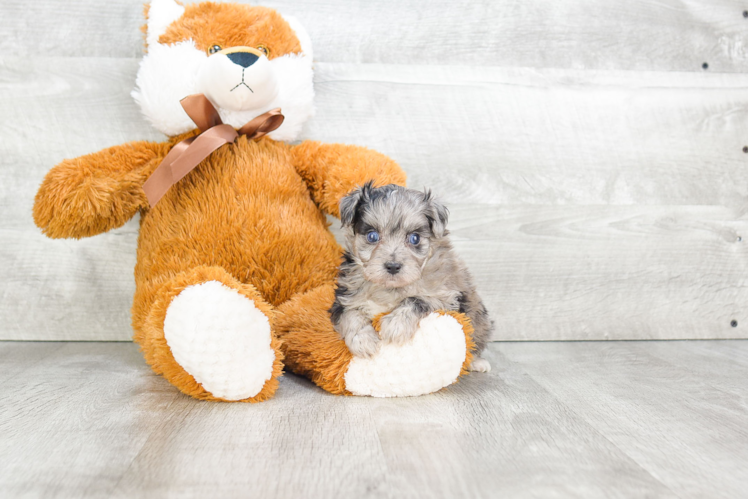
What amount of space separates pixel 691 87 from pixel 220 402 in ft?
7.16

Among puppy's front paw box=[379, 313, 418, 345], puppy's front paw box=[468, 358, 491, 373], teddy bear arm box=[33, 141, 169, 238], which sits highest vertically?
teddy bear arm box=[33, 141, 169, 238]

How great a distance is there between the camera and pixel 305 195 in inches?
78.7

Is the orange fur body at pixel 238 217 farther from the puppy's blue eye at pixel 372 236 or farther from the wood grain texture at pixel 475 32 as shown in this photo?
the wood grain texture at pixel 475 32

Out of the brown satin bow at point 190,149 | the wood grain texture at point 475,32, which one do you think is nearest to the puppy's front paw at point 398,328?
the brown satin bow at point 190,149

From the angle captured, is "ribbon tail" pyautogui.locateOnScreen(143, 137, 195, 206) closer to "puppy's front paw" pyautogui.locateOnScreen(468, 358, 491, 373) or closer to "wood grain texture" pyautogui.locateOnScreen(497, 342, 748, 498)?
"puppy's front paw" pyautogui.locateOnScreen(468, 358, 491, 373)

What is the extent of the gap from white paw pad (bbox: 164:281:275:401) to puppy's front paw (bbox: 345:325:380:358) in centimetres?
23

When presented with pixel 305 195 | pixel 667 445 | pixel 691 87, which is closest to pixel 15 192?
pixel 305 195

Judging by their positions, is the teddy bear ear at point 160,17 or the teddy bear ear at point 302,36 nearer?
the teddy bear ear at point 160,17

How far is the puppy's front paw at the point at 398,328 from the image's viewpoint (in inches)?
60.9

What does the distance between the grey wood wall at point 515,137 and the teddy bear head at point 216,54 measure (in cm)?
33

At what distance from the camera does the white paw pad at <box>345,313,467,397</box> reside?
157 cm

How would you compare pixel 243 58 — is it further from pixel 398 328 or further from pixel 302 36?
pixel 398 328

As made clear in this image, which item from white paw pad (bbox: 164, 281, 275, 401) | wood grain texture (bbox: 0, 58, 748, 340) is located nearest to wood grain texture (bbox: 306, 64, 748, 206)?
wood grain texture (bbox: 0, 58, 748, 340)

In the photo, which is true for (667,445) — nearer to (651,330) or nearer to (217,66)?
(651,330)
